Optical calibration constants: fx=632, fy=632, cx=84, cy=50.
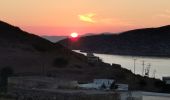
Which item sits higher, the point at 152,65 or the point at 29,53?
the point at 152,65

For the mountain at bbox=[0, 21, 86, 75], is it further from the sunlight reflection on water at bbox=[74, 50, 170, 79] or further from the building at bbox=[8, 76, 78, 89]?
the building at bbox=[8, 76, 78, 89]

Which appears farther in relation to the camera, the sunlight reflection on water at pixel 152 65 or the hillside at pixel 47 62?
the sunlight reflection on water at pixel 152 65

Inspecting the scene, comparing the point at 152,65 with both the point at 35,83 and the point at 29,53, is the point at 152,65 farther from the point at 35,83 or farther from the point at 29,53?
the point at 35,83

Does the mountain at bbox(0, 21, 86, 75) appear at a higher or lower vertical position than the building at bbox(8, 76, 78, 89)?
Answer: higher

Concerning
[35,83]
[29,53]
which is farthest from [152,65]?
[35,83]

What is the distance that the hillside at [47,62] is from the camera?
199 feet

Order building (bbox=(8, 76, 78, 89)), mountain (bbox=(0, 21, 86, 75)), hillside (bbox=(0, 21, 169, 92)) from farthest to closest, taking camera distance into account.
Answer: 1. mountain (bbox=(0, 21, 86, 75))
2. hillside (bbox=(0, 21, 169, 92))
3. building (bbox=(8, 76, 78, 89))

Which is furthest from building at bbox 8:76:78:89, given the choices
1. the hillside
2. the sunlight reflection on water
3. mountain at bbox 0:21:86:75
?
the sunlight reflection on water

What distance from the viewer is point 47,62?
75375mm

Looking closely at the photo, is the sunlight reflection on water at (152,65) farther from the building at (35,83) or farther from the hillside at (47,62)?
the building at (35,83)

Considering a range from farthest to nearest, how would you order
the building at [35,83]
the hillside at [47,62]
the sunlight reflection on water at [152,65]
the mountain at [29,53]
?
the sunlight reflection on water at [152,65] → the mountain at [29,53] → the hillside at [47,62] → the building at [35,83]

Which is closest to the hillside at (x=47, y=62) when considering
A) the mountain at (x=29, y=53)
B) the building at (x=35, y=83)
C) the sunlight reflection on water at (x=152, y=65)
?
the mountain at (x=29, y=53)

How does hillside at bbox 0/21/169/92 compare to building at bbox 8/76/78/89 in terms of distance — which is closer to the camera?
A: building at bbox 8/76/78/89

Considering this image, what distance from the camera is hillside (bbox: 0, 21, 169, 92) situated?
199 ft
